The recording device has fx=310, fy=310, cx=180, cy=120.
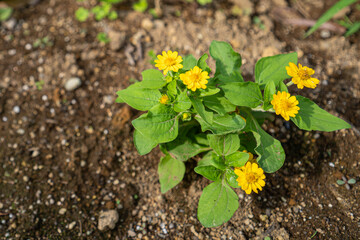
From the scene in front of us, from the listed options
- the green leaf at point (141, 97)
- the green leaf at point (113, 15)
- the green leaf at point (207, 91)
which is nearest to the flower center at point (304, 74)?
the green leaf at point (207, 91)

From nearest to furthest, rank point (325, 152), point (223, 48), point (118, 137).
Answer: point (223, 48), point (325, 152), point (118, 137)

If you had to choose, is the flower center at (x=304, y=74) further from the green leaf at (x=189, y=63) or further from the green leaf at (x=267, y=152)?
the green leaf at (x=189, y=63)

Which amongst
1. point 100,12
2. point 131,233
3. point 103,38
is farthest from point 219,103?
point 100,12

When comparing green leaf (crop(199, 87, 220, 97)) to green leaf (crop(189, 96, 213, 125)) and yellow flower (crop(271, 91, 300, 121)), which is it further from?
yellow flower (crop(271, 91, 300, 121))

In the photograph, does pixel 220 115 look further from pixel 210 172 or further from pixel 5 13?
pixel 5 13

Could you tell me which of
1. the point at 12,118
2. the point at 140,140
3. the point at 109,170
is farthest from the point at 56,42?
the point at 140,140

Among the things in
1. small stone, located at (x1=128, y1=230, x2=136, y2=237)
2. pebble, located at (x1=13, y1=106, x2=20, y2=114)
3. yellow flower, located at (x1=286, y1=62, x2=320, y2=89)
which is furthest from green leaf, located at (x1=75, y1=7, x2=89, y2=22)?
yellow flower, located at (x1=286, y1=62, x2=320, y2=89)

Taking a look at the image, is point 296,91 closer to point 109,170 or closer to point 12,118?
point 109,170
